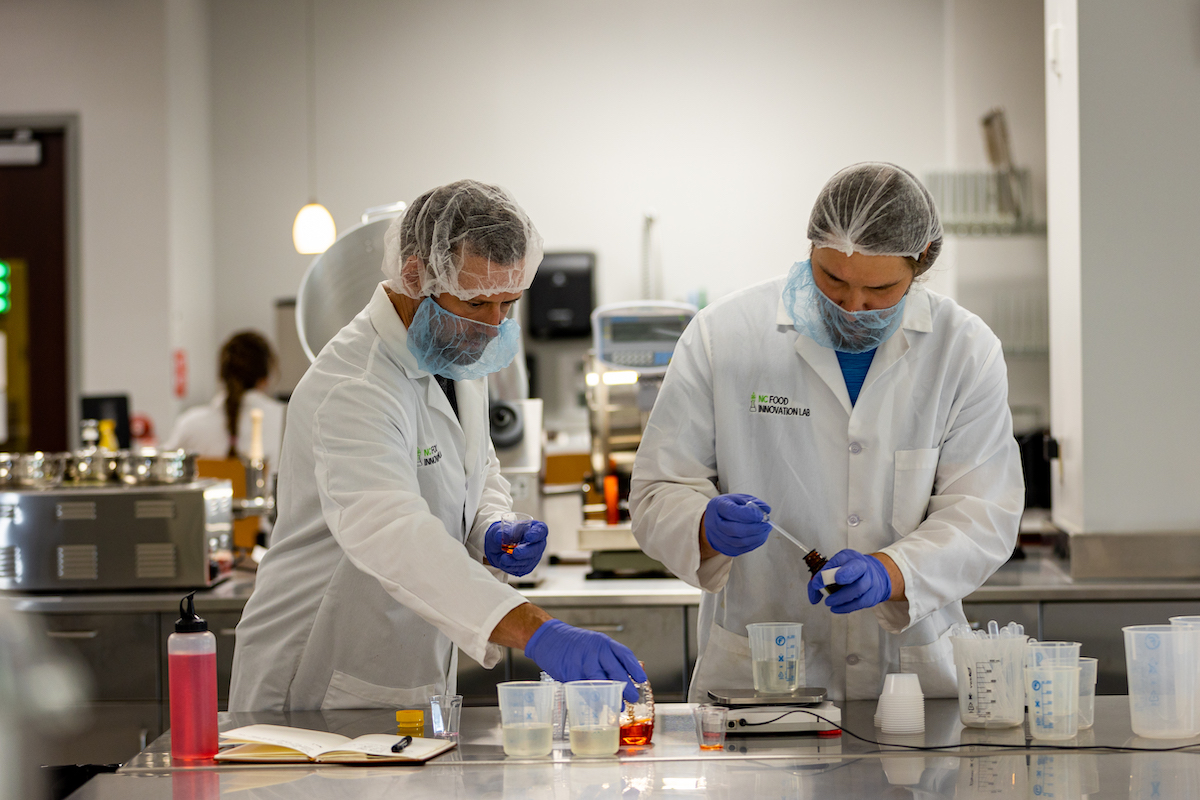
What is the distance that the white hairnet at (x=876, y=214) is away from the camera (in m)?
1.89

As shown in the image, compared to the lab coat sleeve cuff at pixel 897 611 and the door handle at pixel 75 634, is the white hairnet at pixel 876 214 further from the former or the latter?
the door handle at pixel 75 634

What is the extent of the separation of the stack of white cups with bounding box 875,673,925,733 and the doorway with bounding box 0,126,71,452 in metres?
5.34

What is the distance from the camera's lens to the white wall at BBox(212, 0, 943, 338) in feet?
20.3

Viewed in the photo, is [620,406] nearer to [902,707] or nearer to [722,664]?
[722,664]

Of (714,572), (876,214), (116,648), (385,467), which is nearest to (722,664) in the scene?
(714,572)

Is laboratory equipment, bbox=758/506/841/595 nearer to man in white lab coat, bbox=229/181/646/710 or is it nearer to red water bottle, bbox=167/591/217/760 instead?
man in white lab coat, bbox=229/181/646/710

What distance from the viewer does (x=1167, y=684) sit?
167 cm

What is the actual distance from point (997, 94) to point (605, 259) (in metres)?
2.30

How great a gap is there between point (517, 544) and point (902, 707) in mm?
713

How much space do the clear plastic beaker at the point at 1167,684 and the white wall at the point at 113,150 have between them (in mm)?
5141

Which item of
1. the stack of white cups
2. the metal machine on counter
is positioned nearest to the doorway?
the metal machine on counter

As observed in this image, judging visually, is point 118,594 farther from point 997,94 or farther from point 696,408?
point 997,94

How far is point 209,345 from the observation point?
6.29 metres

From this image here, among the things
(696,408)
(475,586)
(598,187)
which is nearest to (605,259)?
(598,187)
